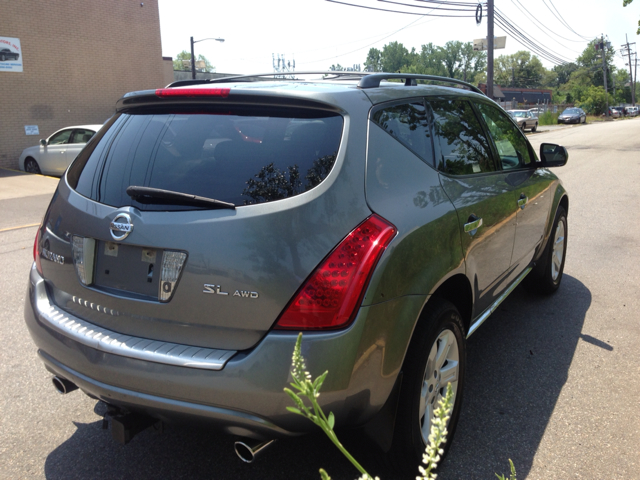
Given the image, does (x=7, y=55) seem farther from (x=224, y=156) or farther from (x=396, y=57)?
(x=396, y=57)

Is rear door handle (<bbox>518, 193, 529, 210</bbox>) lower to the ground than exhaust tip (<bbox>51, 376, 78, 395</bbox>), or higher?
higher

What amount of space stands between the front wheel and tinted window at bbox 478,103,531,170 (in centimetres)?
1586

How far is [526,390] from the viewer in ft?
11.5

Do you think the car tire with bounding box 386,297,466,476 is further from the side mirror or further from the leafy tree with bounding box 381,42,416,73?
the leafy tree with bounding box 381,42,416,73

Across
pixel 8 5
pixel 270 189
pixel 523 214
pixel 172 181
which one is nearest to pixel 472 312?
pixel 523 214

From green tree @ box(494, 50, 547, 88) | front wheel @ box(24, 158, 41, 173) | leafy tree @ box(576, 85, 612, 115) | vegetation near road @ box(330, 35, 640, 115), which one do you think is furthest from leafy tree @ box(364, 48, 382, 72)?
front wheel @ box(24, 158, 41, 173)

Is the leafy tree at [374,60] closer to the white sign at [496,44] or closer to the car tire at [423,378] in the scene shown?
the white sign at [496,44]

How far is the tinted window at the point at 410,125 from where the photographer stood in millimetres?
2686

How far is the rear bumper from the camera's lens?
6.79 ft

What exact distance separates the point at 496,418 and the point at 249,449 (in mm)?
1628

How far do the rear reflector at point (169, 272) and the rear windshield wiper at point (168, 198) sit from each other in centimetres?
21

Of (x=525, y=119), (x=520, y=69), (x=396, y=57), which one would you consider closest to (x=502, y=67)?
(x=520, y=69)

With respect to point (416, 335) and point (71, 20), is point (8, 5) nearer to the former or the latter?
point (71, 20)

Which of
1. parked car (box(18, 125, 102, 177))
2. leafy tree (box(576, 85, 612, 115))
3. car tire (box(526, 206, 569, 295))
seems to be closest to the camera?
car tire (box(526, 206, 569, 295))
